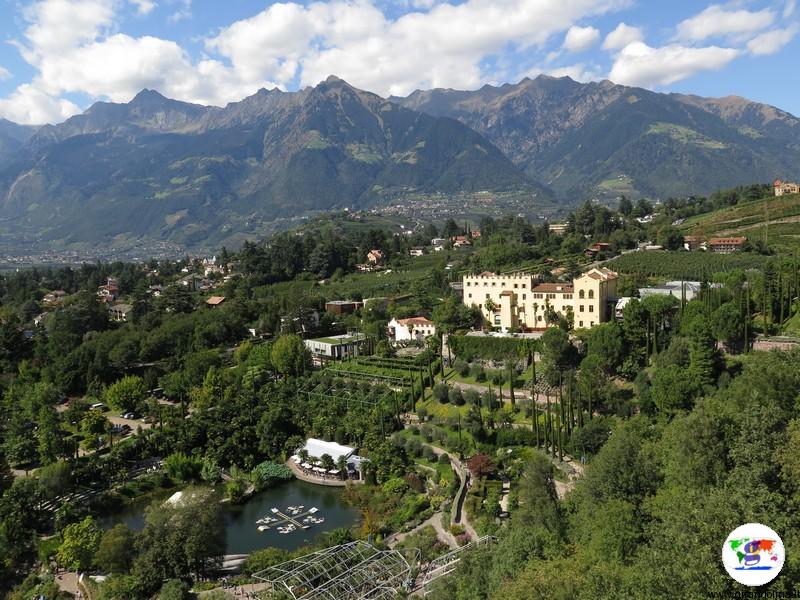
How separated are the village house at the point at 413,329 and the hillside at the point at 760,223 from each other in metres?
37.0

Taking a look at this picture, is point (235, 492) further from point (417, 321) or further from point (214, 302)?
point (214, 302)

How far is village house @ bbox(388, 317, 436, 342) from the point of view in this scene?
5272 centimetres

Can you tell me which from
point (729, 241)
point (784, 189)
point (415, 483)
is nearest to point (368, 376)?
point (415, 483)

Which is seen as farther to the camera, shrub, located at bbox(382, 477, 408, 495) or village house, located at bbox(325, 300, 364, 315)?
village house, located at bbox(325, 300, 364, 315)

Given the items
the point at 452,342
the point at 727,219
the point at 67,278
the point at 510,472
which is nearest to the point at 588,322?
the point at 452,342

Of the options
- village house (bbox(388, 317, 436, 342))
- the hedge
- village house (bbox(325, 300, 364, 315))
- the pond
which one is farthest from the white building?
the pond

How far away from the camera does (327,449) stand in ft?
128

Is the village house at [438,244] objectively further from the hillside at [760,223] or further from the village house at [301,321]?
the village house at [301,321]

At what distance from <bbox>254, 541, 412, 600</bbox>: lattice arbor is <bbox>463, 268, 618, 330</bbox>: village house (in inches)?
1071

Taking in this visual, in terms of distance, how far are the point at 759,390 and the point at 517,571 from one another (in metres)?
14.1

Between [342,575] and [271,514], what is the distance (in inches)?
449

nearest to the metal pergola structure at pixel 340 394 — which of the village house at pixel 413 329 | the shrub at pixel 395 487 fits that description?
the village house at pixel 413 329

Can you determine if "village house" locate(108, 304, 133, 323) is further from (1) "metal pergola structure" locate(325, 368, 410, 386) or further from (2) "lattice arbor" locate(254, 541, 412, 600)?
(2) "lattice arbor" locate(254, 541, 412, 600)

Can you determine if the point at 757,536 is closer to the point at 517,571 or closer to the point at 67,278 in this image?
the point at 517,571
